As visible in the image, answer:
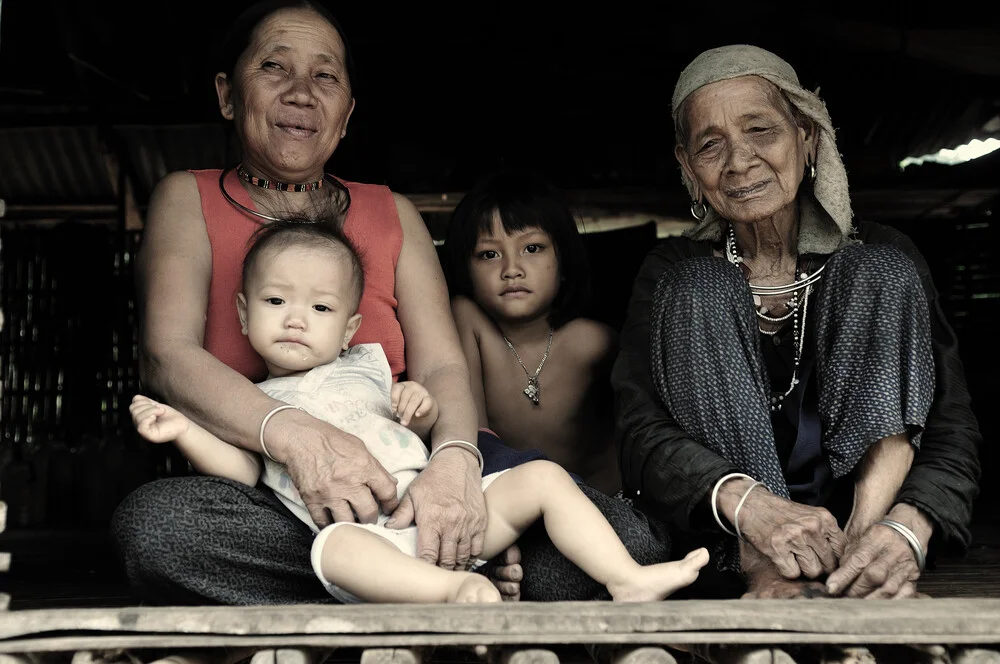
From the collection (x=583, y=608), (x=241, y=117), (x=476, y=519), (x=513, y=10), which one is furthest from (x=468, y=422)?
(x=513, y=10)

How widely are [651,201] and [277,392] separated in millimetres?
4430

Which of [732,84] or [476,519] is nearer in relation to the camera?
[476,519]

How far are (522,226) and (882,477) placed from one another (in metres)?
1.31

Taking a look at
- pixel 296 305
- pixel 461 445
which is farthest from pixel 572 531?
pixel 296 305

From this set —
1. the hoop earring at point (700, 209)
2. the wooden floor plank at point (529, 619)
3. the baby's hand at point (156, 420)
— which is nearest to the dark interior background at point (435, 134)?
the hoop earring at point (700, 209)

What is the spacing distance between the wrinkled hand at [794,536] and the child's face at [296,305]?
3.35ft

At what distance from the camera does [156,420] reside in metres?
1.97

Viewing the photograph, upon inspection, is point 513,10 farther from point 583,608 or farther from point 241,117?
point 583,608

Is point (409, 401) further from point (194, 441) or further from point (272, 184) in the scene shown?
point (272, 184)

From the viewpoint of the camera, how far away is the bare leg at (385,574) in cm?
177

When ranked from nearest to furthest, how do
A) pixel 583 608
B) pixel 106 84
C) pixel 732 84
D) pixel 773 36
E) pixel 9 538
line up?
pixel 583 608 → pixel 732 84 → pixel 9 538 → pixel 773 36 → pixel 106 84

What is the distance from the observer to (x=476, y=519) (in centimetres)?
207

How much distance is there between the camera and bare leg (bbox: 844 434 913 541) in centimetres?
217

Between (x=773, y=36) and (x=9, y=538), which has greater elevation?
(x=773, y=36)
